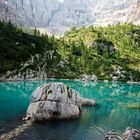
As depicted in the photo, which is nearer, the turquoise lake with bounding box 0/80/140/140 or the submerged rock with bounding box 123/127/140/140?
the submerged rock with bounding box 123/127/140/140

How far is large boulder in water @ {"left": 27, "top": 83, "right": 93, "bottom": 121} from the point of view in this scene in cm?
6184

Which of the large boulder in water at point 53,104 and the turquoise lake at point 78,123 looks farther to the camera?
the large boulder in water at point 53,104

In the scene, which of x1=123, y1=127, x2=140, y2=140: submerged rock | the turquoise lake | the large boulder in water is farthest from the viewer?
the large boulder in water

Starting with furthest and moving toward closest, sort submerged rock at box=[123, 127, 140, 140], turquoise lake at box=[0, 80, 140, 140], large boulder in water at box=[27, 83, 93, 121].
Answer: large boulder in water at box=[27, 83, 93, 121]
turquoise lake at box=[0, 80, 140, 140]
submerged rock at box=[123, 127, 140, 140]

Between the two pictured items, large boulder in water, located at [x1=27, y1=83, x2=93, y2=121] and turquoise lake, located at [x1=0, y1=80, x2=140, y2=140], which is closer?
turquoise lake, located at [x1=0, y1=80, x2=140, y2=140]

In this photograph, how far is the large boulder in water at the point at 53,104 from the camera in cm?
6184

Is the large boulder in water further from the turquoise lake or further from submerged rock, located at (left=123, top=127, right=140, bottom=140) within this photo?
submerged rock, located at (left=123, top=127, right=140, bottom=140)

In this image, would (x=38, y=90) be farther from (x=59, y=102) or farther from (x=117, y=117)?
(x=117, y=117)

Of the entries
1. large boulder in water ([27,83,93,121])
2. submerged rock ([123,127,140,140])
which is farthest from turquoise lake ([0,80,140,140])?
submerged rock ([123,127,140,140])

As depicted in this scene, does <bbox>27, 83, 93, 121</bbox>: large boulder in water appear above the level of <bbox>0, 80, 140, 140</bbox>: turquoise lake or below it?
above

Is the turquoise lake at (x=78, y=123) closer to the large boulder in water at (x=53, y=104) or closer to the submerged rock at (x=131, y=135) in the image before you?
the large boulder in water at (x=53, y=104)

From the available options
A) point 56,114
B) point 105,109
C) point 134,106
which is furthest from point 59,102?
point 134,106

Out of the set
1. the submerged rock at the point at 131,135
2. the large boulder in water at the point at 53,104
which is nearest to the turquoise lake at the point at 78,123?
the large boulder in water at the point at 53,104

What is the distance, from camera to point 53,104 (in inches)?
2472
